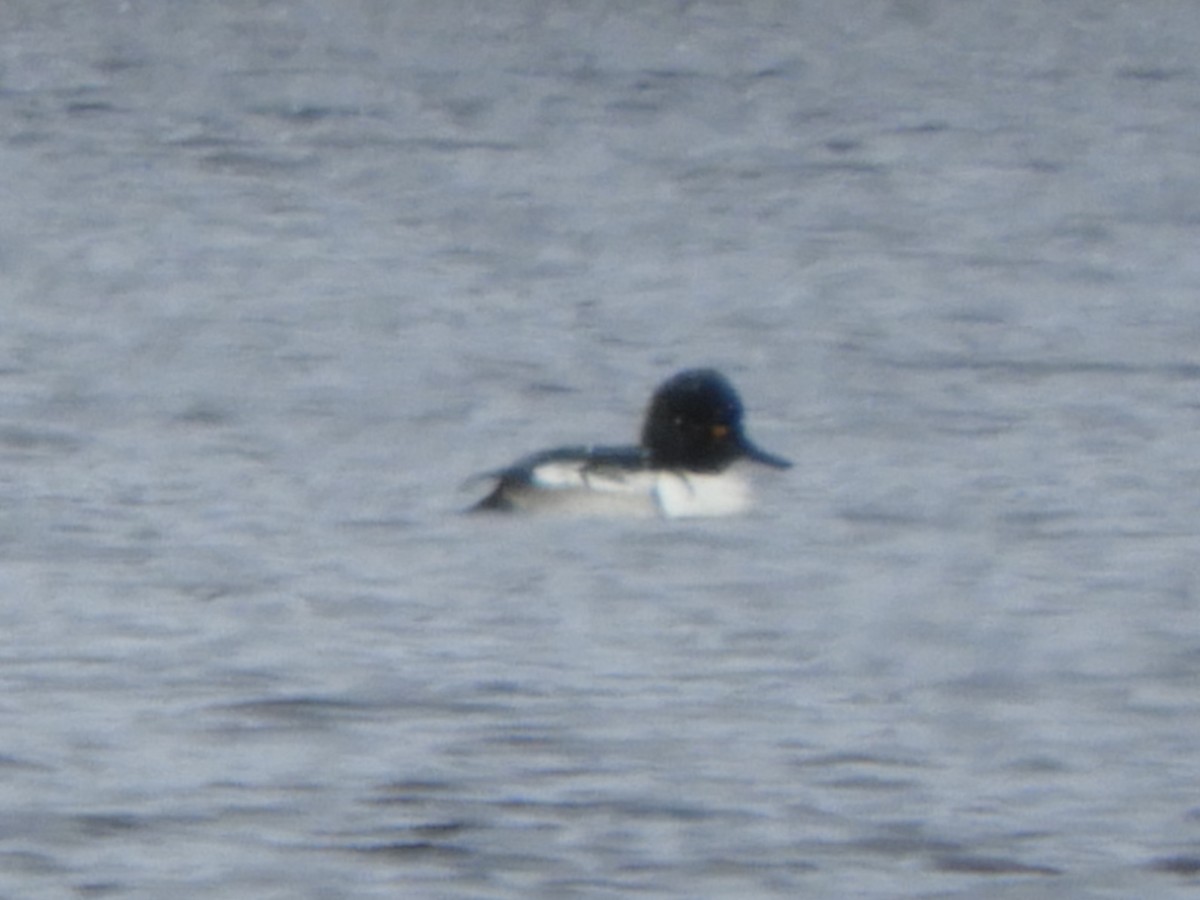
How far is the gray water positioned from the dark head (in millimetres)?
255

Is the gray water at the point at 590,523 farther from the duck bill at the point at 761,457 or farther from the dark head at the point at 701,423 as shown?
the dark head at the point at 701,423

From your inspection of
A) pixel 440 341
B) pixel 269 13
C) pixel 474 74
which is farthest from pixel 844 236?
pixel 269 13

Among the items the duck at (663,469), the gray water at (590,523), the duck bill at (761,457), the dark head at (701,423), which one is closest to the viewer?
the gray water at (590,523)

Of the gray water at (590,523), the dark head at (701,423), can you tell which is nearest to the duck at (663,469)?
the dark head at (701,423)

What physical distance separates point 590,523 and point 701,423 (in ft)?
2.31

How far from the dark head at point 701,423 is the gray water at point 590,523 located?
0.84ft

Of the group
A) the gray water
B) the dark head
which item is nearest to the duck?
the dark head

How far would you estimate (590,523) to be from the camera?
13.0m

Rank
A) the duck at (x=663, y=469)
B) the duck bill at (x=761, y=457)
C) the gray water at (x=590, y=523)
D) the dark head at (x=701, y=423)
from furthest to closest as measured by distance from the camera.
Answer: the duck bill at (x=761, y=457) → the dark head at (x=701, y=423) → the duck at (x=663, y=469) → the gray water at (x=590, y=523)

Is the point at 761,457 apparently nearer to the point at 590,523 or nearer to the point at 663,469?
the point at 663,469

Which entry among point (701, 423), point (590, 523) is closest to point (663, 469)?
point (701, 423)

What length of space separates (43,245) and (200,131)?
5017 mm

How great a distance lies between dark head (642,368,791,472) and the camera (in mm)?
13383

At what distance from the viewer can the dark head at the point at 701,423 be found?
13.4 metres
